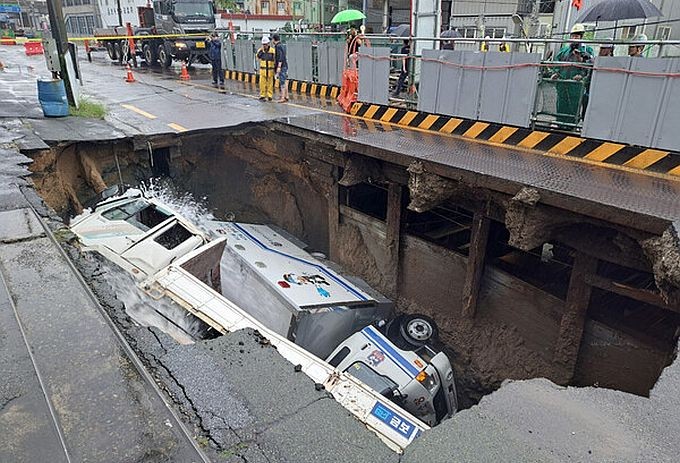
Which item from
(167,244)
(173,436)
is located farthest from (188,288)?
(173,436)

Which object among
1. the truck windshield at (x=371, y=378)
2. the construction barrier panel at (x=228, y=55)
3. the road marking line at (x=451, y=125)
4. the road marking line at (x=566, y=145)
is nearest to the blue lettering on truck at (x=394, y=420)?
the truck windshield at (x=371, y=378)

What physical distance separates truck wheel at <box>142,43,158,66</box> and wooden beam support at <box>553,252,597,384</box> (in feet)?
75.9

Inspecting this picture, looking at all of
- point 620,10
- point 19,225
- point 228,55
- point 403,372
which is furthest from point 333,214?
point 228,55

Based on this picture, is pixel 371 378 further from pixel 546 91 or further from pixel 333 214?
pixel 546 91

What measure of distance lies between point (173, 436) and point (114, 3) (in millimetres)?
46441

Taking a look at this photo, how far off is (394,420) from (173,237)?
4177mm

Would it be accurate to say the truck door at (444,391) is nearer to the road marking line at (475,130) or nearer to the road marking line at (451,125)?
the road marking line at (475,130)

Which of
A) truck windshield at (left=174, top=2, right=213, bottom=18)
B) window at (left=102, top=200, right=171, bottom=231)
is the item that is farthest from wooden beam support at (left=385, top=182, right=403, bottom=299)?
truck windshield at (left=174, top=2, right=213, bottom=18)

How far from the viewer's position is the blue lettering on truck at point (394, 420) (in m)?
4.44

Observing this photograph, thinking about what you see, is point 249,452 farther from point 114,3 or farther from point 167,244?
point 114,3

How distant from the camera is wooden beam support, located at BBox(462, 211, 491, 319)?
6992 millimetres

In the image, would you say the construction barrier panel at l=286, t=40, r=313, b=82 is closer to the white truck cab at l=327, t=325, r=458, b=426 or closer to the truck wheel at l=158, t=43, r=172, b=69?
the white truck cab at l=327, t=325, r=458, b=426

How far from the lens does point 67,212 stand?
822 cm

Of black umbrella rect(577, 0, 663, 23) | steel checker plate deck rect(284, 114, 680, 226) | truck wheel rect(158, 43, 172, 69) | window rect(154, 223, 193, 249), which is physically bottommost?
window rect(154, 223, 193, 249)
